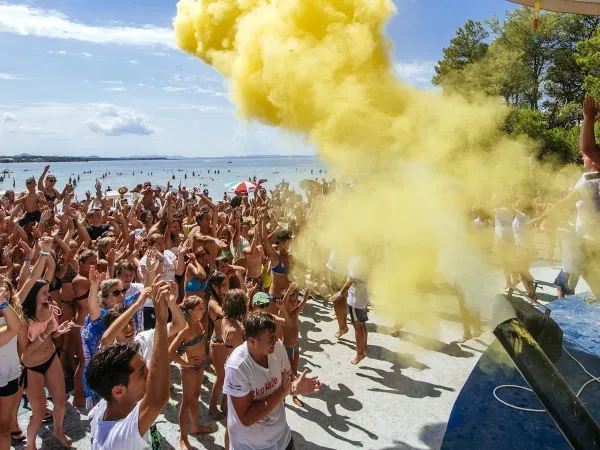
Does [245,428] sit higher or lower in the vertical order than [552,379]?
lower

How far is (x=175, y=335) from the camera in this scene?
162 inches

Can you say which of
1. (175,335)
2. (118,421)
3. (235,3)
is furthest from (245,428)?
(235,3)

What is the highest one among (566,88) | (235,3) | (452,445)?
(566,88)

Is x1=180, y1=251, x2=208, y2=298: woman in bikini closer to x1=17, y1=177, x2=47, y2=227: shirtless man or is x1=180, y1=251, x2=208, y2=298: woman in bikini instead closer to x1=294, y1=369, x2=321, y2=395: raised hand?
x1=294, y1=369, x2=321, y2=395: raised hand

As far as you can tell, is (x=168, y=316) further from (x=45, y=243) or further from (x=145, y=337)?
(x=45, y=243)

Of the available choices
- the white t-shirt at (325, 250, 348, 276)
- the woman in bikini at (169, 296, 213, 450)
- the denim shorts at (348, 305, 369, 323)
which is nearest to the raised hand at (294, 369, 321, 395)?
the woman in bikini at (169, 296, 213, 450)

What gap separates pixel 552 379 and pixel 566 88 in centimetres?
2826

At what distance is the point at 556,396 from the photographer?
1.81 meters

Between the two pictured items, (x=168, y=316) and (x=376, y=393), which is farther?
(x=376, y=393)

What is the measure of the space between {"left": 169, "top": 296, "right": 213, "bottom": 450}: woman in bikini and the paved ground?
30 cm

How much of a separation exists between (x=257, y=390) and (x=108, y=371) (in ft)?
3.36

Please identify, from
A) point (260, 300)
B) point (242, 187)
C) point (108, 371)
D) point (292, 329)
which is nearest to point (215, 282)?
point (260, 300)

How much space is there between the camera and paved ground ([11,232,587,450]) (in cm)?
434

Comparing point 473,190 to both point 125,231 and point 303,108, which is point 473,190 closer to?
point 303,108
